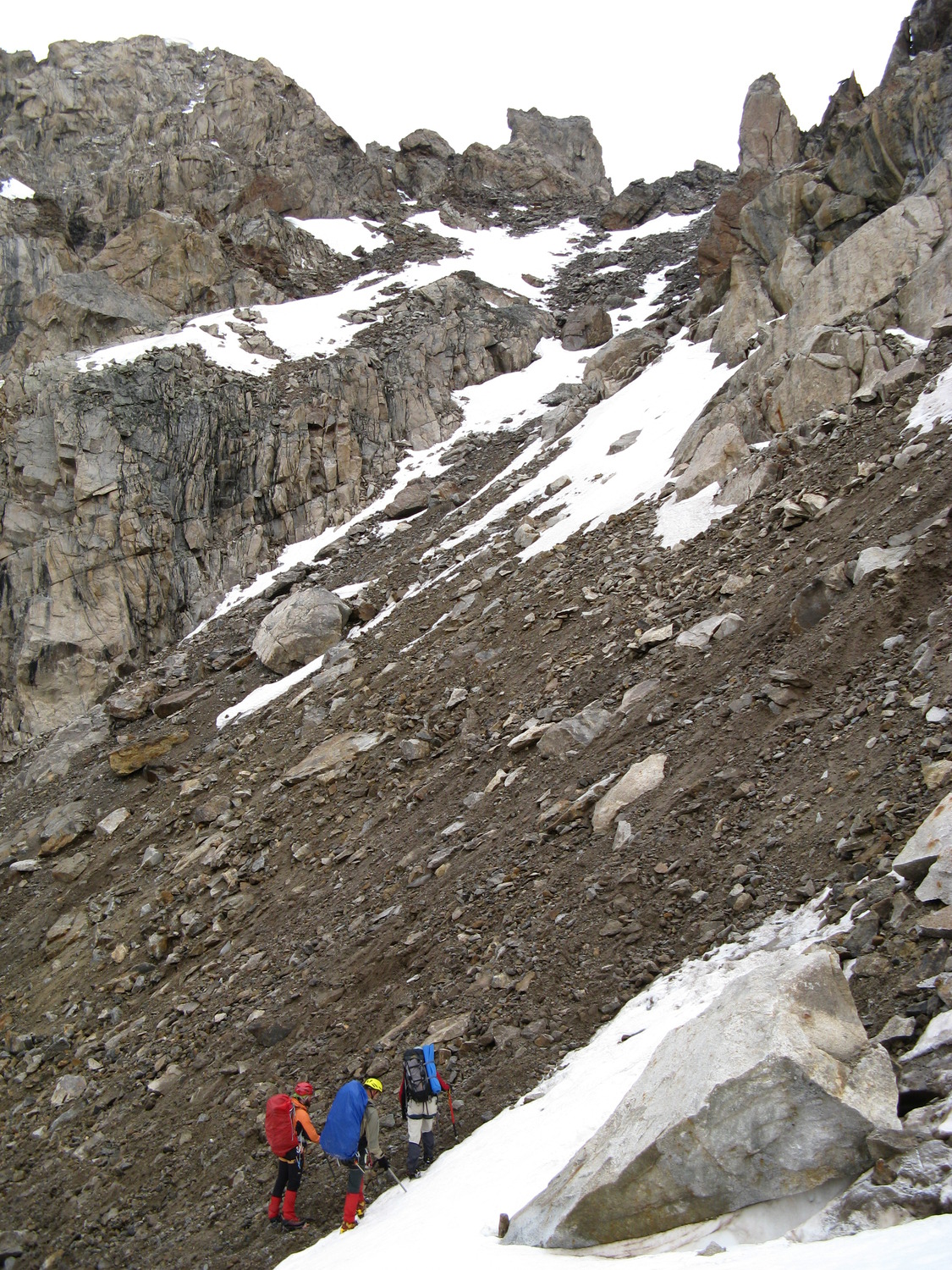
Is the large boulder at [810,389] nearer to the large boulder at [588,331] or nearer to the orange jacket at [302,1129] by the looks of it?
the orange jacket at [302,1129]

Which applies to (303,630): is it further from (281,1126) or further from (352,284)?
(352,284)

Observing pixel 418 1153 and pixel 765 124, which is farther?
pixel 765 124

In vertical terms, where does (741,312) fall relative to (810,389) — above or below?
above

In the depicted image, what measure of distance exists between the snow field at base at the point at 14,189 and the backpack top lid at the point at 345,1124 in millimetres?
44927

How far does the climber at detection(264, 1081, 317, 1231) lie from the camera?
6564 millimetres

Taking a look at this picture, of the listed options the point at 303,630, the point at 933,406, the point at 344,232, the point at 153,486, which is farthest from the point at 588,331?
the point at 933,406

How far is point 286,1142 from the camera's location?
657 cm

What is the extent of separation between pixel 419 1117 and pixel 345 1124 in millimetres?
566

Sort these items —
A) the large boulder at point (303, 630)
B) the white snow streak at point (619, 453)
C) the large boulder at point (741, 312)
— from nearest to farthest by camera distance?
the white snow streak at point (619, 453), the large boulder at point (303, 630), the large boulder at point (741, 312)

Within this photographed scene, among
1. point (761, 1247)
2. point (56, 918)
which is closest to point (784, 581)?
point (761, 1247)

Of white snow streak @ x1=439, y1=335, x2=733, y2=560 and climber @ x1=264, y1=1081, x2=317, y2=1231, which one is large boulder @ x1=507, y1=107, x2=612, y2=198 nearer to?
white snow streak @ x1=439, y1=335, x2=733, y2=560

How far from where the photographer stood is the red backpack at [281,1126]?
657cm

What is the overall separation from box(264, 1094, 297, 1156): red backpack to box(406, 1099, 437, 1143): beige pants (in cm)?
118

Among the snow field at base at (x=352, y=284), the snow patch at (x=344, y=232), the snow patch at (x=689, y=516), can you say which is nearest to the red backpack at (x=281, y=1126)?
the snow patch at (x=689, y=516)
